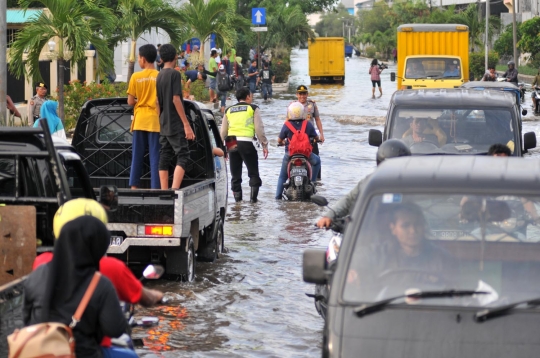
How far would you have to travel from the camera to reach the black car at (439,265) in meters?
4.96

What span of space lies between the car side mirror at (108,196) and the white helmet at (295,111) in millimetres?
8963

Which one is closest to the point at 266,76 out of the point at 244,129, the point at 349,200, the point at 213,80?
the point at 213,80

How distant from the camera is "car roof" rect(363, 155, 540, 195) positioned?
17.8 ft

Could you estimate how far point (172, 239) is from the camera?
999 cm

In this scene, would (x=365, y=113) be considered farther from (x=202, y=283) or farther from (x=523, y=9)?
(x=523, y=9)

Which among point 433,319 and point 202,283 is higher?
point 433,319

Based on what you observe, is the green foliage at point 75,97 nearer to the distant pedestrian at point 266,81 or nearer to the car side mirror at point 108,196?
the car side mirror at point 108,196

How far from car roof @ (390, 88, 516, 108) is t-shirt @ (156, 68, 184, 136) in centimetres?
234

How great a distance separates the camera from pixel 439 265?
5383mm

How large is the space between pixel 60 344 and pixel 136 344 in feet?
5.49

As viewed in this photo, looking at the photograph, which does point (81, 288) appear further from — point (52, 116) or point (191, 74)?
point (191, 74)

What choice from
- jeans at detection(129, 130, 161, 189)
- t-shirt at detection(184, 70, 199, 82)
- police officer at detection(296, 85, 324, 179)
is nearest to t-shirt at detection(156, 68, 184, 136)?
jeans at detection(129, 130, 161, 189)

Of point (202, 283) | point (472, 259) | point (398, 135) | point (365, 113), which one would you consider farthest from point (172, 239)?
point (365, 113)

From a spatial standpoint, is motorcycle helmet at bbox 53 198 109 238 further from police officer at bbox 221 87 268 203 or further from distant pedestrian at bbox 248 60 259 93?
distant pedestrian at bbox 248 60 259 93
